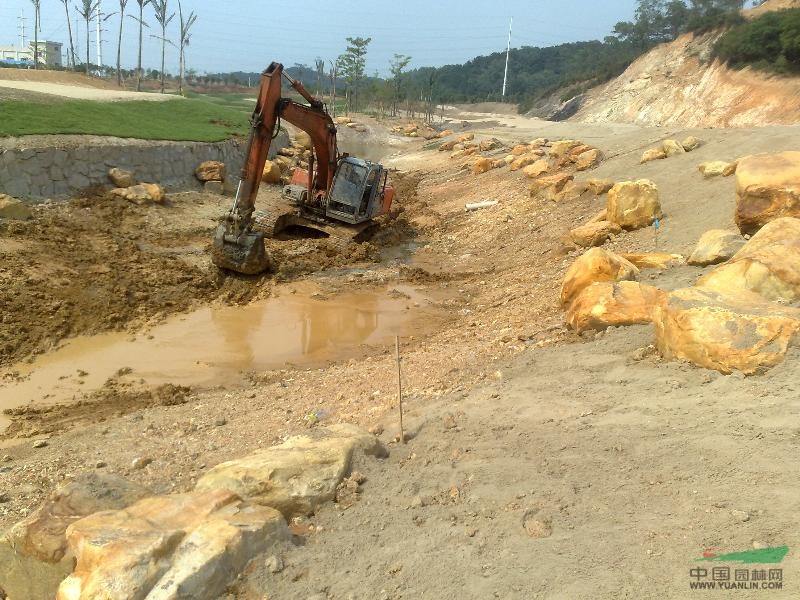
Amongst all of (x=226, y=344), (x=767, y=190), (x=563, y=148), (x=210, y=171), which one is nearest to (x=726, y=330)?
(x=767, y=190)

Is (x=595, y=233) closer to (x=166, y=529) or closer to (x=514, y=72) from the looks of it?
(x=166, y=529)

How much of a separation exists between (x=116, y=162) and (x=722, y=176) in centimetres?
1636

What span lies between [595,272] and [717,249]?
1.73 m

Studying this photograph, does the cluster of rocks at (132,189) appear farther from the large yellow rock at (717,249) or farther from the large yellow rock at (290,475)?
the large yellow rock at (290,475)

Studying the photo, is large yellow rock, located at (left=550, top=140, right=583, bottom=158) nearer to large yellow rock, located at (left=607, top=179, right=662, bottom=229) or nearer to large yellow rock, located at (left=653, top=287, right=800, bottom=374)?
large yellow rock, located at (left=607, top=179, right=662, bottom=229)

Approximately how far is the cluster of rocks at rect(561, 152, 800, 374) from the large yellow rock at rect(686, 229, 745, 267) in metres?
0.01

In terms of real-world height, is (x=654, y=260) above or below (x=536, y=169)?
below

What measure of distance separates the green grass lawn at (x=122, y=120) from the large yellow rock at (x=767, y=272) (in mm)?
16845

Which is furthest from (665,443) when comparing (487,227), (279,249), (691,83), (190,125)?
(691,83)

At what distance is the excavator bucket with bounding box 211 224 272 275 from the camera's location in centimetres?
1308

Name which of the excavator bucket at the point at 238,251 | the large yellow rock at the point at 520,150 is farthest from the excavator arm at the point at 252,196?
the large yellow rock at the point at 520,150

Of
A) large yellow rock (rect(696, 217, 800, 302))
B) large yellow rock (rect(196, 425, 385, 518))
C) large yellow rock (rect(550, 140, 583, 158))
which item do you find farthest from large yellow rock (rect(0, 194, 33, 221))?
large yellow rock (rect(550, 140, 583, 158))

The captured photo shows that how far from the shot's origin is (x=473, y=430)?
19.5 ft

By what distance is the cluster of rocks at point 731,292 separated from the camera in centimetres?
595
